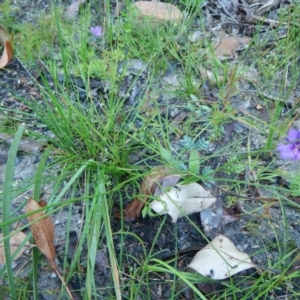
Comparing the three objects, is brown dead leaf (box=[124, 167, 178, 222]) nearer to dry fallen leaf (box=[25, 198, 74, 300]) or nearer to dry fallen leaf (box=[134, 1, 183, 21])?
dry fallen leaf (box=[25, 198, 74, 300])

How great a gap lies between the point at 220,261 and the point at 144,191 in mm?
285

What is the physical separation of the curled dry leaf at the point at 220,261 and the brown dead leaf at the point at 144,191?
0.20 meters

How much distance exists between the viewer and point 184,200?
125 centimetres

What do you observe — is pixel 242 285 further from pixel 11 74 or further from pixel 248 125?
pixel 11 74

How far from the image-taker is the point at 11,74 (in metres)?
1.67

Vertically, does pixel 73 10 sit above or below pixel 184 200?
above

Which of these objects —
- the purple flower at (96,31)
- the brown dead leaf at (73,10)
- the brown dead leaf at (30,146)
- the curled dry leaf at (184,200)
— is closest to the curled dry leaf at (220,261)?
the curled dry leaf at (184,200)

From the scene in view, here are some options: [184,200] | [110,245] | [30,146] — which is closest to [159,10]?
[30,146]

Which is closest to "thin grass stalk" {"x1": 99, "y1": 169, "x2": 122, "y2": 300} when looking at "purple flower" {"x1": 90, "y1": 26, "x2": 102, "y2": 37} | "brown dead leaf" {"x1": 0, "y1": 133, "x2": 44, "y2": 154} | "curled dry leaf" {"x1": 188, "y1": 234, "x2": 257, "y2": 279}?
"curled dry leaf" {"x1": 188, "y1": 234, "x2": 257, "y2": 279}

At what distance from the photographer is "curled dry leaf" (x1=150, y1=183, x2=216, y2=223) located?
123 cm

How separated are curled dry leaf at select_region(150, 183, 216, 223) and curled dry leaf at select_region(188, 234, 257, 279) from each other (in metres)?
0.11

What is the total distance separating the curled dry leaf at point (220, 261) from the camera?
3.68 ft

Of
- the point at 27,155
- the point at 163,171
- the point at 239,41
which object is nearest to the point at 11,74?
the point at 27,155

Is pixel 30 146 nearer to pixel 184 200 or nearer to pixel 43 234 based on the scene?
pixel 43 234
